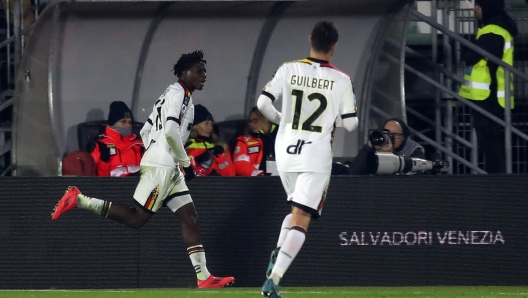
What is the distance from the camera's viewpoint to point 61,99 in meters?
11.6

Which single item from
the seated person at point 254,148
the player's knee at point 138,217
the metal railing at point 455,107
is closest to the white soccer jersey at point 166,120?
the player's knee at point 138,217

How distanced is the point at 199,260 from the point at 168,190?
62 cm

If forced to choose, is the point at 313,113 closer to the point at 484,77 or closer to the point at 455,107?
the point at 484,77

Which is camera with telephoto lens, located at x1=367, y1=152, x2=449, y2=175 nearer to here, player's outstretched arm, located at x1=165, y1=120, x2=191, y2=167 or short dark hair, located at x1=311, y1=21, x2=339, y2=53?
player's outstretched arm, located at x1=165, y1=120, x2=191, y2=167

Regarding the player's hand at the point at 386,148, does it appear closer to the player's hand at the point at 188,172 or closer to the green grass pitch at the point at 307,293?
the green grass pitch at the point at 307,293

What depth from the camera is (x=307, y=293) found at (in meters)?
8.92

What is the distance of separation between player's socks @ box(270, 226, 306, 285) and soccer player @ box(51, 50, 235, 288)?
170cm

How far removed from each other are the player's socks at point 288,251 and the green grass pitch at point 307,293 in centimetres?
81

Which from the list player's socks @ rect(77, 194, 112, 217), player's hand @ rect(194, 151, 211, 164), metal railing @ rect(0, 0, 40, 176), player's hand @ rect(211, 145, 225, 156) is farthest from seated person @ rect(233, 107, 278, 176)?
metal railing @ rect(0, 0, 40, 176)

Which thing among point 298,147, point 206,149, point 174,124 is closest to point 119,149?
point 206,149

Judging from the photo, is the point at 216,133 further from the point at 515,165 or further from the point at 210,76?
the point at 515,165

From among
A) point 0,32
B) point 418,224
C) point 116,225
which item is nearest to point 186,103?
point 116,225

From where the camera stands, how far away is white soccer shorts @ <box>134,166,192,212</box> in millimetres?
9484

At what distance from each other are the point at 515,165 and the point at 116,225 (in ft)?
14.7
